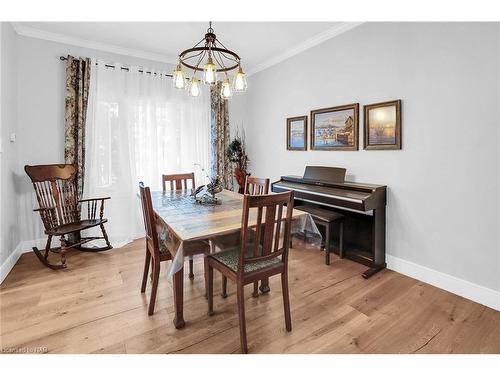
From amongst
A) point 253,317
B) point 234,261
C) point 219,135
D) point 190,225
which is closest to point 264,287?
point 253,317

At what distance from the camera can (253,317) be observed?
2061 millimetres

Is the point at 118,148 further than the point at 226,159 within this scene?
No

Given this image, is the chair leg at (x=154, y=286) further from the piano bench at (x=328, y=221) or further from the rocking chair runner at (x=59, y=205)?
the piano bench at (x=328, y=221)

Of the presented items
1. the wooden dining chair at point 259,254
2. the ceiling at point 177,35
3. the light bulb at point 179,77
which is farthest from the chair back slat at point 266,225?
the ceiling at point 177,35

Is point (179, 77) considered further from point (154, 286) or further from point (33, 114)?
point (33, 114)

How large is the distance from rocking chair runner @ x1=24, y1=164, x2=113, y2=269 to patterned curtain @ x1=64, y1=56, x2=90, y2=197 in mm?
233

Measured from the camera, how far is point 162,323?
1.98 metres

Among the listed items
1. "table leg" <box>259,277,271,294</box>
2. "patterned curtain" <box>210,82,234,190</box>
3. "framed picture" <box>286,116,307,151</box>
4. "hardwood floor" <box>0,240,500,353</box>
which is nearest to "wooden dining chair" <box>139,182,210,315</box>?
"hardwood floor" <box>0,240,500,353</box>

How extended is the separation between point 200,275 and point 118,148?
7.23 feet

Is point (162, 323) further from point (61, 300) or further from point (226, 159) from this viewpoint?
point (226, 159)

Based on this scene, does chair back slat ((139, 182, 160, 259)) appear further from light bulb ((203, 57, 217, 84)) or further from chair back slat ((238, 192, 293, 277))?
light bulb ((203, 57, 217, 84))

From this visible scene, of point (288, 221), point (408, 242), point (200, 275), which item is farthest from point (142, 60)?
point (408, 242)

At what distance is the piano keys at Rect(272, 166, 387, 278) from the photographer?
9.00 feet

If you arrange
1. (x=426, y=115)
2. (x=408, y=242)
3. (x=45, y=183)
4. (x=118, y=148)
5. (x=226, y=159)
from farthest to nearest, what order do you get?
(x=226, y=159) < (x=118, y=148) < (x=45, y=183) < (x=408, y=242) < (x=426, y=115)
